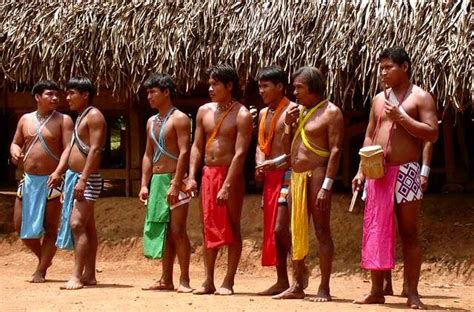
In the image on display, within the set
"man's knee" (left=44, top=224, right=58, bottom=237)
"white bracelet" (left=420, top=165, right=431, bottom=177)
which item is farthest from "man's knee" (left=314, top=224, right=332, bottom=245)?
Answer: "man's knee" (left=44, top=224, right=58, bottom=237)

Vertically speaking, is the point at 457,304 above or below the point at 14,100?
below

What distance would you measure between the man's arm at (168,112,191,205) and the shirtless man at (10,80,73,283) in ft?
4.01

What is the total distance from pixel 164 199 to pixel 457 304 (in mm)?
2364

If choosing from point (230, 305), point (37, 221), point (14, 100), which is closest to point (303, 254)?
point (230, 305)

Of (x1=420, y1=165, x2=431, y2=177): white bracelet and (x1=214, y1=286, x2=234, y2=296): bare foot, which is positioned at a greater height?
(x1=420, y1=165, x2=431, y2=177): white bracelet

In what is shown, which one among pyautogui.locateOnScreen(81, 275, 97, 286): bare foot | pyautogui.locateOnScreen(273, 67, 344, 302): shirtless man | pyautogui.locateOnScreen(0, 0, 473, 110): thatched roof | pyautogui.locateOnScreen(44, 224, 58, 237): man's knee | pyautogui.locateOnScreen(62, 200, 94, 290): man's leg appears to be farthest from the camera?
pyautogui.locateOnScreen(0, 0, 473, 110): thatched roof

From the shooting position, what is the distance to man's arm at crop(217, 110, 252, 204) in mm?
7742

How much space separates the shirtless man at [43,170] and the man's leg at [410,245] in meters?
3.18

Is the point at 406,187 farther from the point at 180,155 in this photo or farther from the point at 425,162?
the point at 180,155

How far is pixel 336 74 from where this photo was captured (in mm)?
→ 9852

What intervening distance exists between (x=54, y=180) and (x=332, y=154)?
2.54 meters

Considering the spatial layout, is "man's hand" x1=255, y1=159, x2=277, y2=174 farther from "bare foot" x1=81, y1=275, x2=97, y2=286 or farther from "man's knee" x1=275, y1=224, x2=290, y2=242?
"bare foot" x1=81, y1=275, x2=97, y2=286

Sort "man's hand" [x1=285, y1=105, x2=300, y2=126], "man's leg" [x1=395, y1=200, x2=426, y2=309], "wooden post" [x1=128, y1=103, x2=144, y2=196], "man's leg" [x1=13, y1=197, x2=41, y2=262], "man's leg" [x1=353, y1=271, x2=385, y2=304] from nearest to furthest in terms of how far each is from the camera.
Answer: "man's leg" [x1=395, y1=200, x2=426, y2=309], "man's leg" [x1=353, y1=271, x2=385, y2=304], "man's hand" [x1=285, y1=105, x2=300, y2=126], "man's leg" [x1=13, y1=197, x2=41, y2=262], "wooden post" [x1=128, y1=103, x2=144, y2=196]

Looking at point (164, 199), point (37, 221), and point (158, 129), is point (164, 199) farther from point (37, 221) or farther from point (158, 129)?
point (37, 221)
